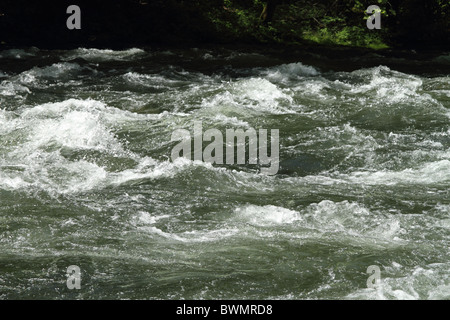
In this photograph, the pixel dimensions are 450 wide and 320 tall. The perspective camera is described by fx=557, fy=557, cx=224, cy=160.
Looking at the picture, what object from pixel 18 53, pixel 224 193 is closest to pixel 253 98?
pixel 224 193

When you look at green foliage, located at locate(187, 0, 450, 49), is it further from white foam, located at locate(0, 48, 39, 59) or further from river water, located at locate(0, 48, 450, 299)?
white foam, located at locate(0, 48, 39, 59)

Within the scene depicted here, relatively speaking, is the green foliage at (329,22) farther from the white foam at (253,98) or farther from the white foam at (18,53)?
the white foam at (253,98)

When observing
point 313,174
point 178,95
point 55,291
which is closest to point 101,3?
point 178,95

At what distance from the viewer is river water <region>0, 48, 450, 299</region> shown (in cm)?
380

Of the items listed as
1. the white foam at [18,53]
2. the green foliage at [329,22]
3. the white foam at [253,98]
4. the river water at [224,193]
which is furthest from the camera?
the green foliage at [329,22]

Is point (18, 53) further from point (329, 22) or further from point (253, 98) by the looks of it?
point (329, 22)

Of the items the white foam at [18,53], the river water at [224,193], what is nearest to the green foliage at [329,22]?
the river water at [224,193]

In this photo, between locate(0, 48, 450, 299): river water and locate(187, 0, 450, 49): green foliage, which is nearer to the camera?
locate(0, 48, 450, 299): river water

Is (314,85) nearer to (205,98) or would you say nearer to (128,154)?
(205,98)

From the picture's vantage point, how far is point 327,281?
3.77m

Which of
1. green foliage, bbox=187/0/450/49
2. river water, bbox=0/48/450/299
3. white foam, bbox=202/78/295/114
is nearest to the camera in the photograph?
river water, bbox=0/48/450/299

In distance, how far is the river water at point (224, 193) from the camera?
380cm

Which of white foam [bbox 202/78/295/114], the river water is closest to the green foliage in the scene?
the river water
